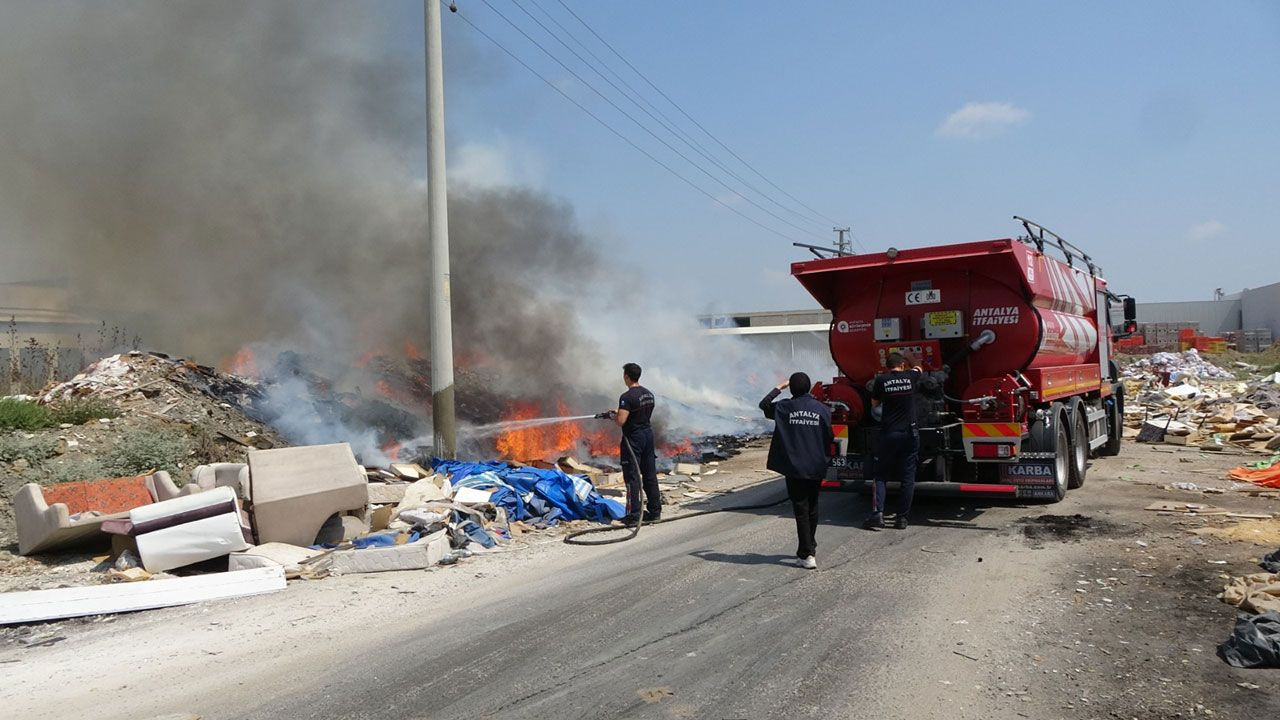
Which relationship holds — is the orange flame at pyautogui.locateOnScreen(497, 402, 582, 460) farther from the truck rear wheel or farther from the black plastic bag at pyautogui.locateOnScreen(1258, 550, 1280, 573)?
the black plastic bag at pyautogui.locateOnScreen(1258, 550, 1280, 573)

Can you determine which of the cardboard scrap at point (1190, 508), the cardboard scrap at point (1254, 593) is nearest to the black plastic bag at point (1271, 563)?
the cardboard scrap at point (1254, 593)

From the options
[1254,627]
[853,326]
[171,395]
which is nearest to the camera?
[1254,627]

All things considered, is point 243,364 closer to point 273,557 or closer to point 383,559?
point 273,557

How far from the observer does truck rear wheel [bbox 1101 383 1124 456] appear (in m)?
13.7

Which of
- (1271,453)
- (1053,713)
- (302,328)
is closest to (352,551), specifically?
(1053,713)

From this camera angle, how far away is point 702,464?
562 inches

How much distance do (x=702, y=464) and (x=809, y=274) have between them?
213 inches

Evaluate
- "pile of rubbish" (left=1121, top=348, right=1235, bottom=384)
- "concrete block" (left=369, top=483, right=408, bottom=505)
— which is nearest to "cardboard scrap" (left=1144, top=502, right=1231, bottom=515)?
"concrete block" (left=369, top=483, right=408, bottom=505)

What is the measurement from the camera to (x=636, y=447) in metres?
8.80

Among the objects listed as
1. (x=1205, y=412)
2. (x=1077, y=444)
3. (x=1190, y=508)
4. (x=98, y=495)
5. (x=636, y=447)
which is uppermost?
(x=636, y=447)

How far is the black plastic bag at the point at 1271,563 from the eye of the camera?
19.8 feet

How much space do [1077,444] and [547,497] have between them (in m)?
6.82

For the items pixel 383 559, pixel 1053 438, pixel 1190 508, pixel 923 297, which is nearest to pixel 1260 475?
pixel 1190 508

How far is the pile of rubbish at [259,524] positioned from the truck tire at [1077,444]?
19.0 feet
